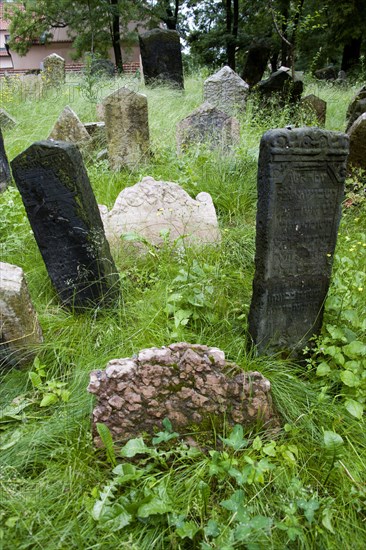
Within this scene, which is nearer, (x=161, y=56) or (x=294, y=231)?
(x=294, y=231)

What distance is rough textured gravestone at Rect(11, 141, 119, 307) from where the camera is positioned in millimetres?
2916

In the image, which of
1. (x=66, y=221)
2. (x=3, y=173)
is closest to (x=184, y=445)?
(x=66, y=221)

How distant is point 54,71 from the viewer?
1141 cm

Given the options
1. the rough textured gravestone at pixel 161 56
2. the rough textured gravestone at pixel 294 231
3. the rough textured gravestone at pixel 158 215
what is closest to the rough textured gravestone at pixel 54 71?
the rough textured gravestone at pixel 161 56

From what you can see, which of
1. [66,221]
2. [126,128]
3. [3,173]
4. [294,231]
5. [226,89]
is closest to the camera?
[294,231]

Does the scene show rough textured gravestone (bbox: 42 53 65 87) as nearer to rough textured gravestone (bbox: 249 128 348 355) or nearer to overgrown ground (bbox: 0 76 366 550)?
overgrown ground (bbox: 0 76 366 550)

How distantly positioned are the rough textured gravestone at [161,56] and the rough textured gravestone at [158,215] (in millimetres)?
7912

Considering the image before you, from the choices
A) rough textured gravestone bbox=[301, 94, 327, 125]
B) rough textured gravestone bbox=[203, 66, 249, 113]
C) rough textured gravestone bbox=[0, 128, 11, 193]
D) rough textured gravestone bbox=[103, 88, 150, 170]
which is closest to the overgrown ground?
rough textured gravestone bbox=[0, 128, 11, 193]

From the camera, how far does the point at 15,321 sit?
102 inches

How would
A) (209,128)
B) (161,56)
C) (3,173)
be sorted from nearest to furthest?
(3,173) < (209,128) < (161,56)

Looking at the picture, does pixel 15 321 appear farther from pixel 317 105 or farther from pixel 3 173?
pixel 317 105

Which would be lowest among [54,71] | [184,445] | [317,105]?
[184,445]

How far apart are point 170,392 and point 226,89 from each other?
24.0 ft

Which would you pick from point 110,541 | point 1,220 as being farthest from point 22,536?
point 1,220
